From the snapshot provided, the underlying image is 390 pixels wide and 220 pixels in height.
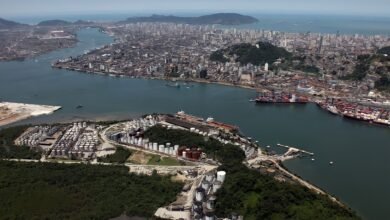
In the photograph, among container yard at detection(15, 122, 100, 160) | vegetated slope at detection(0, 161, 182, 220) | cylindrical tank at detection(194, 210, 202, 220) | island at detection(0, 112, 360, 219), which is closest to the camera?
cylindrical tank at detection(194, 210, 202, 220)

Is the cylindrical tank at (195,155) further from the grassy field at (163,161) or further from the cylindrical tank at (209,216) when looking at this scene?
the cylindrical tank at (209,216)

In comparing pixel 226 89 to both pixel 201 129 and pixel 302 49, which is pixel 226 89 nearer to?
pixel 201 129

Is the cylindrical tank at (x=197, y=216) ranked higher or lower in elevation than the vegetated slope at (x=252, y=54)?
lower

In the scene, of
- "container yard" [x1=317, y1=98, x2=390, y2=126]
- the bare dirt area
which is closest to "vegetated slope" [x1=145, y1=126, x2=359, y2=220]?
the bare dirt area

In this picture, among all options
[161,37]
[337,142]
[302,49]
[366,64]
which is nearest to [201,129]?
[337,142]

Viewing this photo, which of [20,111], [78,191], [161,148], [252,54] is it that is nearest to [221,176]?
[161,148]

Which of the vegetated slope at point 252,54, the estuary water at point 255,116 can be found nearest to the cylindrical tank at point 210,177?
the estuary water at point 255,116

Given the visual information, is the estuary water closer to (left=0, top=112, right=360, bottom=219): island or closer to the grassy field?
(left=0, top=112, right=360, bottom=219): island
